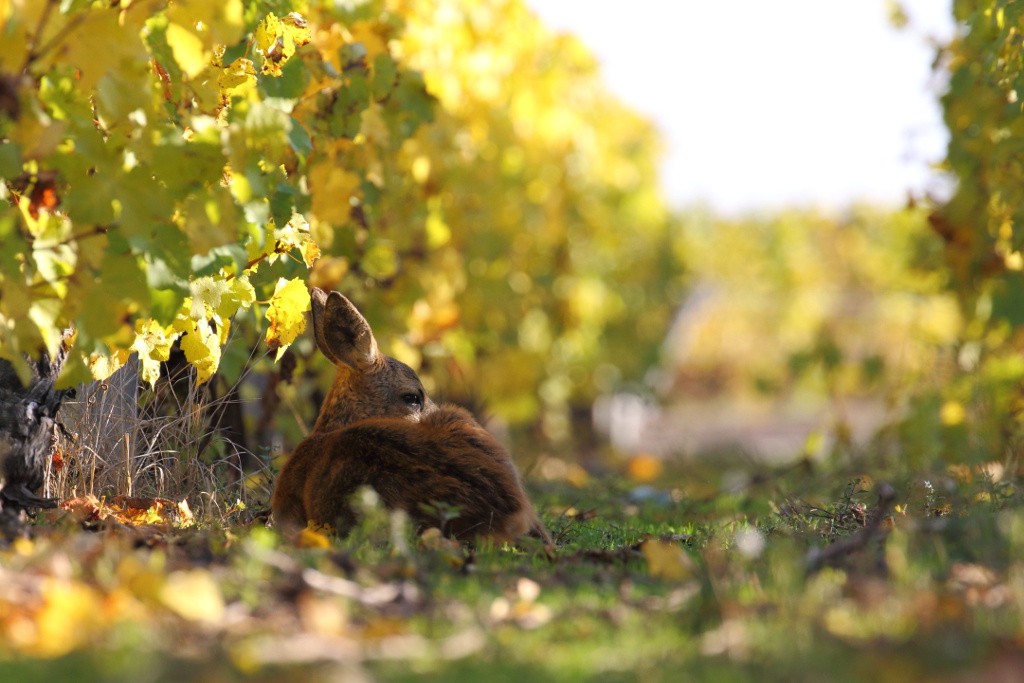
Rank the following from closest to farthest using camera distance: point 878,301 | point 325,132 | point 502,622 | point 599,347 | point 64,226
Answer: point 502,622
point 64,226
point 325,132
point 599,347
point 878,301

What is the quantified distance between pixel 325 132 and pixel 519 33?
6.69 meters

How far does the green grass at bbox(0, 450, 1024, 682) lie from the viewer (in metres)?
2.27

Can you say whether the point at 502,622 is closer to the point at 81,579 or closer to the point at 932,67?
the point at 81,579

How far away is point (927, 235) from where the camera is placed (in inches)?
398

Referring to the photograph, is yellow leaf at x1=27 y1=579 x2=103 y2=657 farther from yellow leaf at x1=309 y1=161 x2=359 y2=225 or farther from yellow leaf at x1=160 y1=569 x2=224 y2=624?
yellow leaf at x1=309 y1=161 x2=359 y2=225

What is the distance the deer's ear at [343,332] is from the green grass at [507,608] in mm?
1232

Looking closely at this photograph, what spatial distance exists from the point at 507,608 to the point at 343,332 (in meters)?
2.30

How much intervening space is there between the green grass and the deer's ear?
1232mm

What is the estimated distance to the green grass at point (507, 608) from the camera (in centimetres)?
227

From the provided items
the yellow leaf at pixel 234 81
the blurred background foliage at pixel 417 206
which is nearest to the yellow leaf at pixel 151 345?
the blurred background foliage at pixel 417 206

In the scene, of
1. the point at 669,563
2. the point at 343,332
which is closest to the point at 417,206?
the point at 343,332

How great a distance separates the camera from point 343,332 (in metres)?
4.89

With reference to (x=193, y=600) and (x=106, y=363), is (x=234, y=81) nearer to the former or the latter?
(x=106, y=363)

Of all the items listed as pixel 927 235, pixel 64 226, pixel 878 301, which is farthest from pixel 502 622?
pixel 878 301
